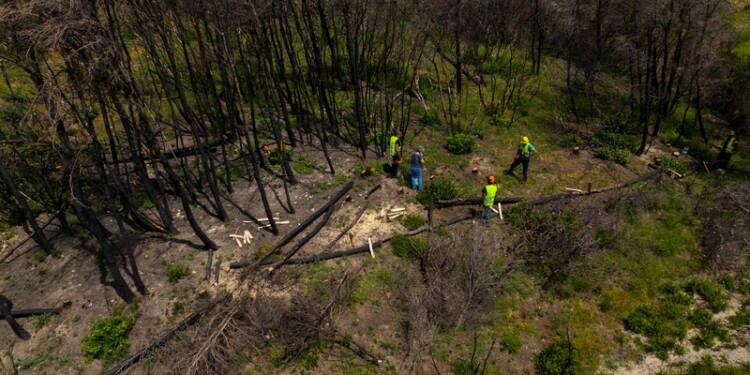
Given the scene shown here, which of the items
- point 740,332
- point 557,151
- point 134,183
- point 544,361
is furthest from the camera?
point 557,151

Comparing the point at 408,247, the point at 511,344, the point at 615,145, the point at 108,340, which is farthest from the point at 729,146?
the point at 108,340

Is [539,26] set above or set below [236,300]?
above

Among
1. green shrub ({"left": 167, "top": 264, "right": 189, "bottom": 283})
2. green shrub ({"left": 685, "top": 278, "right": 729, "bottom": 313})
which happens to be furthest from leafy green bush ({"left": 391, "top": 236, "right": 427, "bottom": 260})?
green shrub ({"left": 685, "top": 278, "right": 729, "bottom": 313})

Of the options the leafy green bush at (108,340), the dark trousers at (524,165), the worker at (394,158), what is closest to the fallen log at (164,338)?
the leafy green bush at (108,340)

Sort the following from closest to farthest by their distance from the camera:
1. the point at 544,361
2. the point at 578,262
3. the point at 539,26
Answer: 1. the point at 544,361
2. the point at 578,262
3. the point at 539,26

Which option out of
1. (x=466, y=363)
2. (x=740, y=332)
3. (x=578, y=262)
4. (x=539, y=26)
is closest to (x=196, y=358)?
(x=466, y=363)

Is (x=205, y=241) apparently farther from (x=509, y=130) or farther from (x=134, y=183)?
(x=509, y=130)
